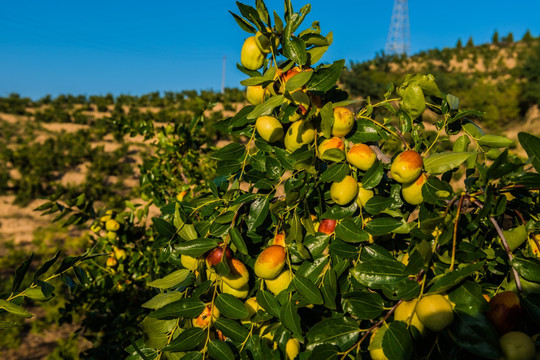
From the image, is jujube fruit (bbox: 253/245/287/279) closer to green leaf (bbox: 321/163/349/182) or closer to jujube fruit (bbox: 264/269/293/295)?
jujube fruit (bbox: 264/269/293/295)

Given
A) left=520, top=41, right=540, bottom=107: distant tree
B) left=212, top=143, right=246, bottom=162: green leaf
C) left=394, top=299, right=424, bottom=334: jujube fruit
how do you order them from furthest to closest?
left=520, top=41, right=540, bottom=107: distant tree < left=212, top=143, right=246, bottom=162: green leaf < left=394, top=299, right=424, bottom=334: jujube fruit

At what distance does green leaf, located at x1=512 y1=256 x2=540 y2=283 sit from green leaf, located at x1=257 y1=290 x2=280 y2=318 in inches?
20.2

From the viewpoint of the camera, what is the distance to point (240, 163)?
1.07 m

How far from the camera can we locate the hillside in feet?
54.4

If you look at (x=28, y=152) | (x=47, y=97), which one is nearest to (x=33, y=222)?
(x=28, y=152)

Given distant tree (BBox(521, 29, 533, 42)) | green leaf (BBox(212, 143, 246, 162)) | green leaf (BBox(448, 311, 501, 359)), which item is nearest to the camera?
green leaf (BBox(448, 311, 501, 359))

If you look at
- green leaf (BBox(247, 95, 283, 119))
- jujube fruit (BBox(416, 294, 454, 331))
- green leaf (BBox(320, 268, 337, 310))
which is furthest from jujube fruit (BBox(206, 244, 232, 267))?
jujube fruit (BBox(416, 294, 454, 331))

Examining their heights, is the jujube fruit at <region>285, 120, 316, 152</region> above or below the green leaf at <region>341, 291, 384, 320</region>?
above

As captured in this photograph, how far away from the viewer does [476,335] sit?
2.03ft

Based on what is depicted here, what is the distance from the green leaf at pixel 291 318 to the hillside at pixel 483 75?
448 inches

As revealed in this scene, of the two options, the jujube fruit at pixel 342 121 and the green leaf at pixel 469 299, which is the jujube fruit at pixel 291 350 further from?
the jujube fruit at pixel 342 121

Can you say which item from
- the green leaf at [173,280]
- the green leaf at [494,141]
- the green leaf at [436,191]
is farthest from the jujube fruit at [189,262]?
the green leaf at [494,141]

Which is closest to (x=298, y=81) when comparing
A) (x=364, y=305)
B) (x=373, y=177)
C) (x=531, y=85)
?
(x=373, y=177)

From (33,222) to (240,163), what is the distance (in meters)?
9.51
